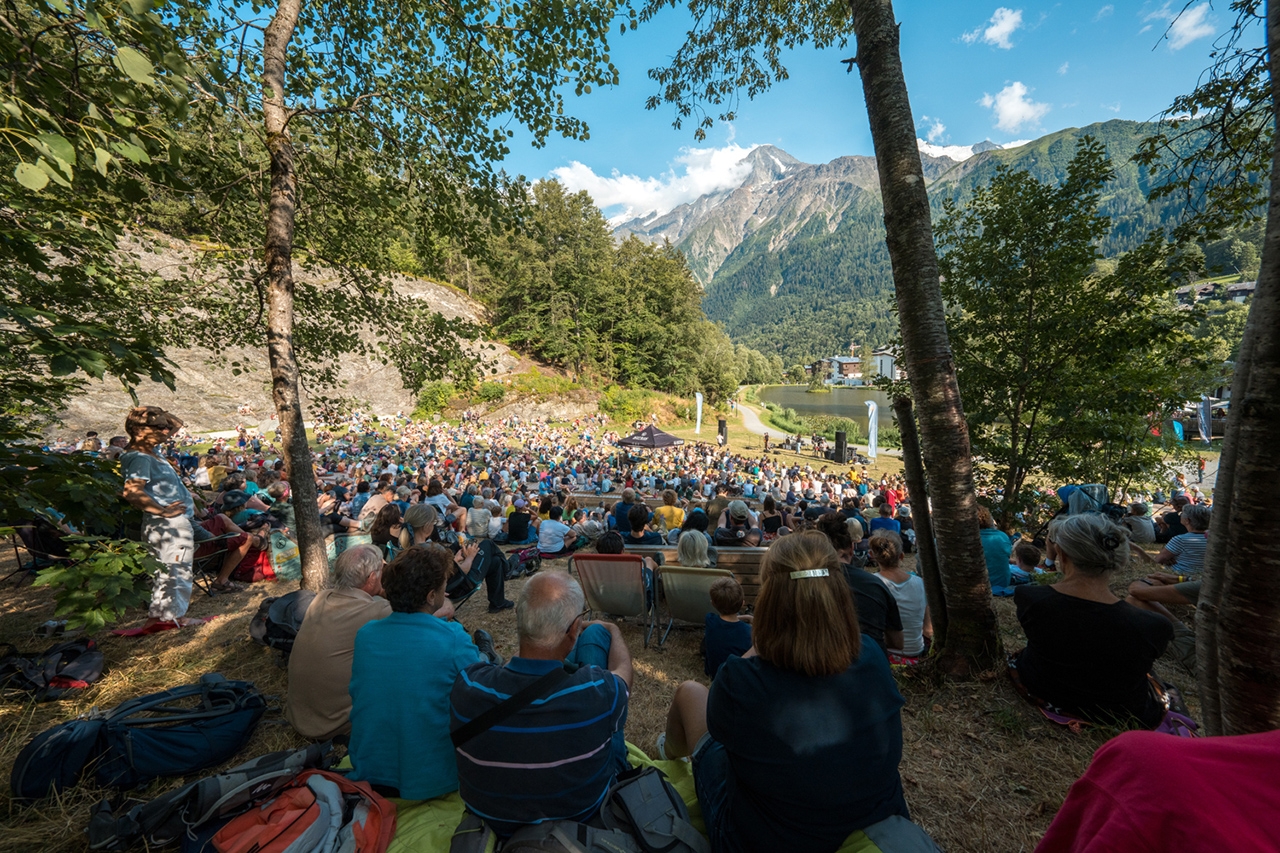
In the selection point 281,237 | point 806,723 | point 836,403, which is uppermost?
point 281,237

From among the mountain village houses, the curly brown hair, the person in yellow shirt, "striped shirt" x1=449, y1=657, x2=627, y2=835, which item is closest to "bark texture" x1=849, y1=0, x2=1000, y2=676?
"striped shirt" x1=449, y1=657, x2=627, y2=835

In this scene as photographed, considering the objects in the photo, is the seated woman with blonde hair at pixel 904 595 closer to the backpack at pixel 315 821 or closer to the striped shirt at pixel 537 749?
the striped shirt at pixel 537 749

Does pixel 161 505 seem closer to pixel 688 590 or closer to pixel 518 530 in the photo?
pixel 688 590

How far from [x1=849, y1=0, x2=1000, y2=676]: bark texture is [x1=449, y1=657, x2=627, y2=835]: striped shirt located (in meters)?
2.40

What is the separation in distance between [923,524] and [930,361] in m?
1.14

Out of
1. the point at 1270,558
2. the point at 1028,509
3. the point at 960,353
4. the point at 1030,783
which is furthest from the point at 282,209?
the point at 1028,509

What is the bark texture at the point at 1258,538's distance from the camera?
57.1 inches

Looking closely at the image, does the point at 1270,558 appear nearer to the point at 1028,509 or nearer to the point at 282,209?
the point at 282,209

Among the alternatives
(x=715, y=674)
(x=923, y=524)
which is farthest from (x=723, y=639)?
(x=923, y=524)

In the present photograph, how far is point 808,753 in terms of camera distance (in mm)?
1494

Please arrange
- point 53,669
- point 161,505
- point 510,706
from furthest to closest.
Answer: point 161,505 < point 53,669 < point 510,706

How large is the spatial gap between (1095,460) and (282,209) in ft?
36.2

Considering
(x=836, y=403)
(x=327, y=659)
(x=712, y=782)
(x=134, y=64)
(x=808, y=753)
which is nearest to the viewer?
(x=134, y=64)

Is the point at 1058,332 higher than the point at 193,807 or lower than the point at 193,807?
higher
